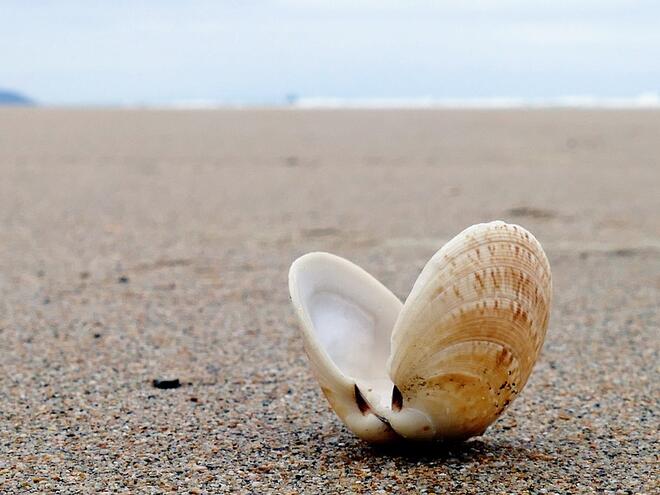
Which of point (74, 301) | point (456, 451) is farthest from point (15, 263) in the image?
point (456, 451)

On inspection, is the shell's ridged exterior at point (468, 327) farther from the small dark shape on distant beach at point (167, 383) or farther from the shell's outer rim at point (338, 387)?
the small dark shape on distant beach at point (167, 383)

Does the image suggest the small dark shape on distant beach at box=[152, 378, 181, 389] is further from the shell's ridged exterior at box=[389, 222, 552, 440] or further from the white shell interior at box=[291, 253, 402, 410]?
the shell's ridged exterior at box=[389, 222, 552, 440]

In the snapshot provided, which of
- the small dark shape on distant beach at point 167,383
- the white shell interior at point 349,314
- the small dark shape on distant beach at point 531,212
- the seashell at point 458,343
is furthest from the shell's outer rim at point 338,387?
the small dark shape on distant beach at point 531,212

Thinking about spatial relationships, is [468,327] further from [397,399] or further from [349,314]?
[349,314]

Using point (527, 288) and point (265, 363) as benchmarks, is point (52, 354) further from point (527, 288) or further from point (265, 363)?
point (527, 288)

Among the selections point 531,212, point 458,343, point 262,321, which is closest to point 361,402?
point 458,343

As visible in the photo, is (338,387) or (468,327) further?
(338,387)

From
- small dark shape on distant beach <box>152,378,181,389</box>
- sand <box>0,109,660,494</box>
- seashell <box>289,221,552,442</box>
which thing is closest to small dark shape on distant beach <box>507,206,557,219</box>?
sand <box>0,109,660,494</box>
